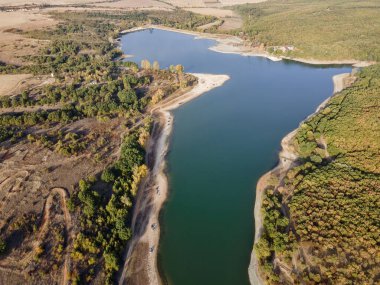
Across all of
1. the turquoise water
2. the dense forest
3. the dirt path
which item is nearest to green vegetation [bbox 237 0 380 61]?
the turquoise water

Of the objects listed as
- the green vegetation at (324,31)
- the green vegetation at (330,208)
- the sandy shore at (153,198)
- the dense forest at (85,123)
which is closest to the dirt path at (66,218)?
the dense forest at (85,123)

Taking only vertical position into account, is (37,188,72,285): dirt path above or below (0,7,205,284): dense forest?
below

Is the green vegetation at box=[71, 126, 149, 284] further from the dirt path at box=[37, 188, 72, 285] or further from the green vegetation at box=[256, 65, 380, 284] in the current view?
the green vegetation at box=[256, 65, 380, 284]

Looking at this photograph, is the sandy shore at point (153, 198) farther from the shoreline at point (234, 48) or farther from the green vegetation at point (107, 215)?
the shoreline at point (234, 48)

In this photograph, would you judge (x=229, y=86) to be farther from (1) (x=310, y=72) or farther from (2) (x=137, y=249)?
(2) (x=137, y=249)

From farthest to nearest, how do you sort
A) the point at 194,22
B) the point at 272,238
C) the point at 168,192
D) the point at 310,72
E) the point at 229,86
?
the point at 194,22, the point at 310,72, the point at 229,86, the point at 168,192, the point at 272,238

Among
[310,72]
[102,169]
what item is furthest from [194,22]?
[102,169]
